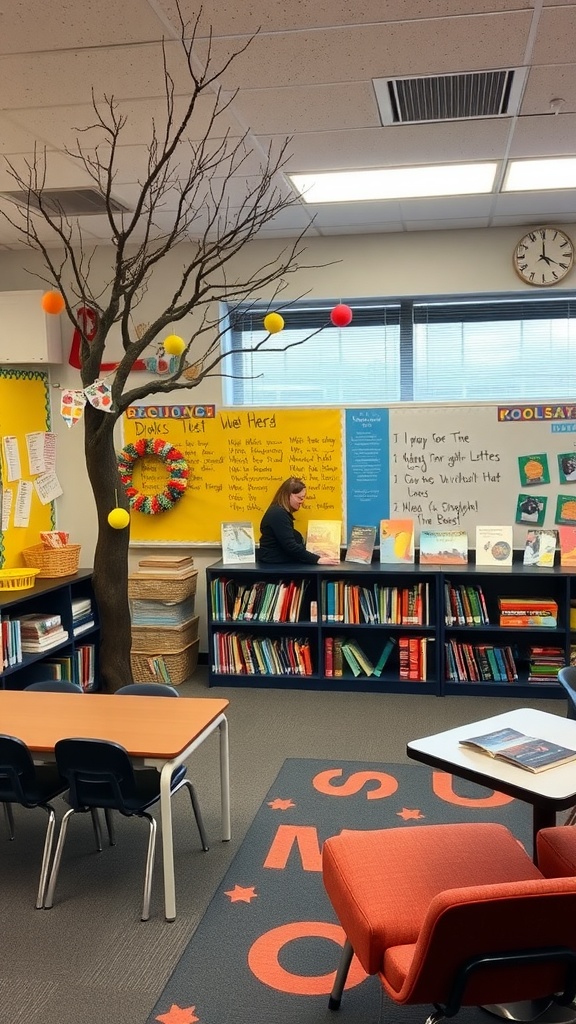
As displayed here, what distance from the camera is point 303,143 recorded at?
3.84 m

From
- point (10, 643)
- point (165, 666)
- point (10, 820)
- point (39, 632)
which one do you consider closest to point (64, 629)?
point (39, 632)

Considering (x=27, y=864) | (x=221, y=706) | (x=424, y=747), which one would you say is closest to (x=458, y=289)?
(x=221, y=706)

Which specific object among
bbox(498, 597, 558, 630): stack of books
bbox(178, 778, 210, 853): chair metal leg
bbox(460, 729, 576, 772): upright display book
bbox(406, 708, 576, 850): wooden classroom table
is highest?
bbox(460, 729, 576, 772): upright display book

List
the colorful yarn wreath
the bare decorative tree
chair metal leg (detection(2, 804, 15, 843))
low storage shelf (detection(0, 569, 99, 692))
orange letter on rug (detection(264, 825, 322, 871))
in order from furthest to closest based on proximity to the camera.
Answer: the colorful yarn wreath → low storage shelf (detection(0, 569, 99, 692)) → chair metal leg (detection(2, 804, 15, 843)) → orange letter on rug (detection(264, 825, 322, 871)) → the bare decorative tree

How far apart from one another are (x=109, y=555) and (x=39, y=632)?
1.05m

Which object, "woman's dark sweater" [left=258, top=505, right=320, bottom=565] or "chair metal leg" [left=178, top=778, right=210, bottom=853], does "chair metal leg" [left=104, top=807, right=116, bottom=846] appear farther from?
"woman's dark sweater" [left=258, top=505, right=320, bottom=565]

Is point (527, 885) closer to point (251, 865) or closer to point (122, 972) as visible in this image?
point (122, 972)

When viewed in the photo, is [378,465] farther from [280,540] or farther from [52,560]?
[52,560]

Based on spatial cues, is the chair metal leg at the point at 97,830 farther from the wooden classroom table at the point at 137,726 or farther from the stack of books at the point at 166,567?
the stack of books at the point at 166,567

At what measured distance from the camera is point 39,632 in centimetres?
495

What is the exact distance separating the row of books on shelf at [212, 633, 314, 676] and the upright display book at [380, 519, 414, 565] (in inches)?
33.0

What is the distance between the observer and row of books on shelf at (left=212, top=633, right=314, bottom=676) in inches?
223

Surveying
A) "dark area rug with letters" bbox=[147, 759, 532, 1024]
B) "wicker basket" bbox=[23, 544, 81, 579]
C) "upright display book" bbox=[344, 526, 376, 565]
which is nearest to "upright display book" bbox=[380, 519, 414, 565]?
"upright display book" bbox=[344, 526, 376, 565]

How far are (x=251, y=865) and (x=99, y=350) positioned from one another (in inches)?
89.2
